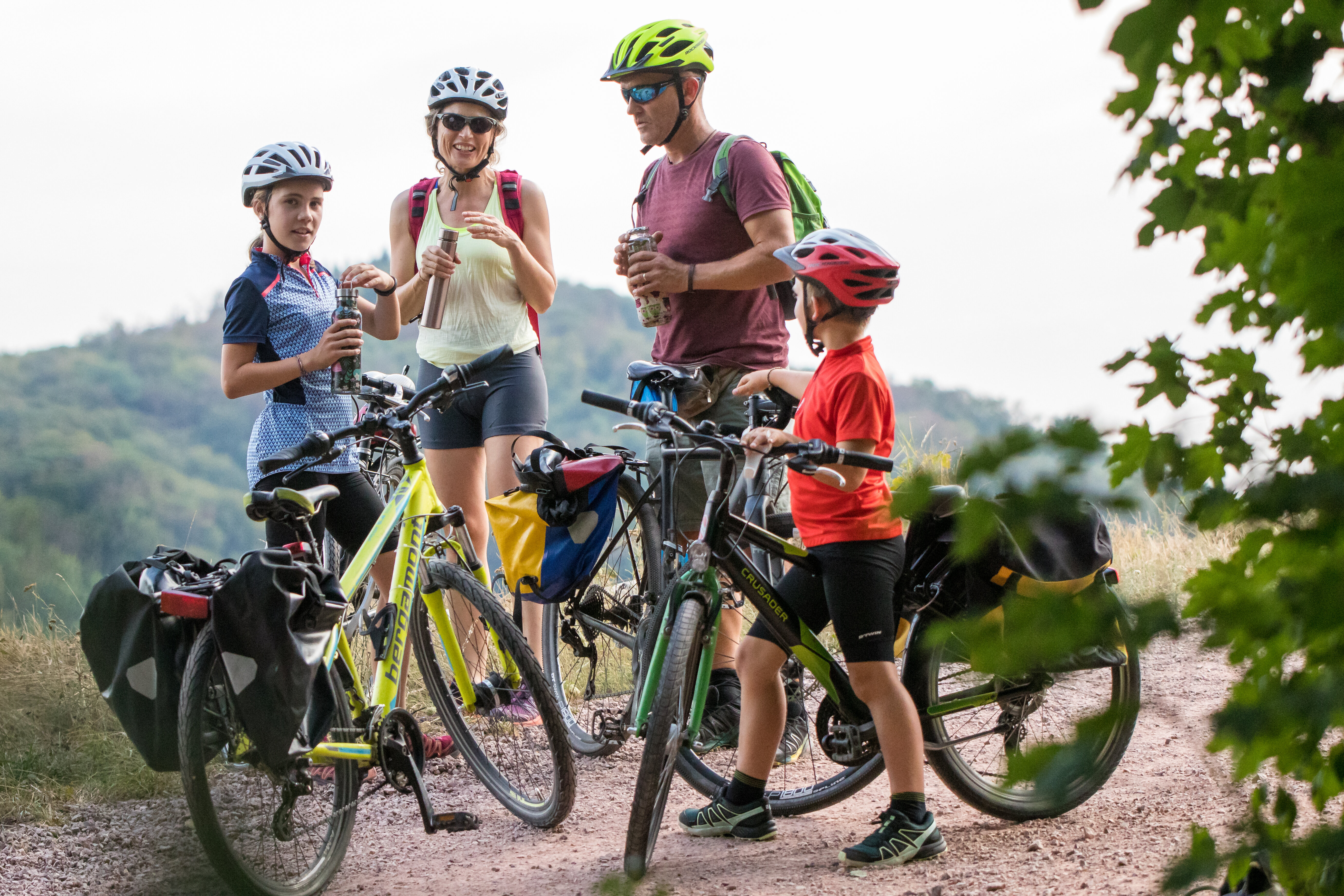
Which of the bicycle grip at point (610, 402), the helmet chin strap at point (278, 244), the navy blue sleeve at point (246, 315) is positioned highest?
the helmet chin strap at point (278, 244)

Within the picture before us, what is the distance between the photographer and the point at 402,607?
343cm

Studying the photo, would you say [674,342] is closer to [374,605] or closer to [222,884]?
[374,605]

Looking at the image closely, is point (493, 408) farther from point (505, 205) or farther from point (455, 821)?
point (455, 821)

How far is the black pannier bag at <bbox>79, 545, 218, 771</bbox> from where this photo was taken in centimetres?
280

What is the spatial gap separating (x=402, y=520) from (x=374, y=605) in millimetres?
1075

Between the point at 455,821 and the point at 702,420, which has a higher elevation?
the point at 702,420

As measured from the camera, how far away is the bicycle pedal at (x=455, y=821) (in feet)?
11.1

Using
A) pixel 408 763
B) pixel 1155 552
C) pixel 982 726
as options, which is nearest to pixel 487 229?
pixel 408 763

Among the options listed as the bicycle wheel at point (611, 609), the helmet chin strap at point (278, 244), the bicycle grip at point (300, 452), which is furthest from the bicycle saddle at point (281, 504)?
the bicycle wheel at point (611, 609)

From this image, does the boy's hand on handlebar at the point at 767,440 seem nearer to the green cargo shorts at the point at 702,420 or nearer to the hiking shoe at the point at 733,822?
the green cargo shorts at the point at 702,420

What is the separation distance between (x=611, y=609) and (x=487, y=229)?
56.6 inches

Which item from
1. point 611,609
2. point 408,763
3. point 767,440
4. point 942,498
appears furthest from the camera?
point 611,609

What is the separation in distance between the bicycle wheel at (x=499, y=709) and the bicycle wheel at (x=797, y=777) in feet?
1.23

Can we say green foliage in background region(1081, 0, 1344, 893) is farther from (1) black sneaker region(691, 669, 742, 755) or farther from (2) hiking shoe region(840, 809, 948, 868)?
(1) black sneaker region(691, 669, 742, 755)
